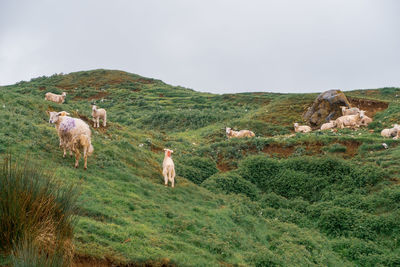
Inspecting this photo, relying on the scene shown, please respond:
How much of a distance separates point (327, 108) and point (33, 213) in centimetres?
3494

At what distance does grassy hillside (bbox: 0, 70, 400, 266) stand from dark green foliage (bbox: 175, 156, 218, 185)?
80 mm

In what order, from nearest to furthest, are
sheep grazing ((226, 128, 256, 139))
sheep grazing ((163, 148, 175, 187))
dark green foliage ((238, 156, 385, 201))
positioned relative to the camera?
sheep grazing ((163, 148, 175, 187)), dark green foliage ((238, 156, 385, 201)), sheep grazing ((226, 128, 256, 139))

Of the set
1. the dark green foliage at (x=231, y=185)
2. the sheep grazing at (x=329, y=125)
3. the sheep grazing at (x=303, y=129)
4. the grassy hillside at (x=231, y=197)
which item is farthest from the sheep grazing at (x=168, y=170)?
the sheep grazing at (x=329, y=125)

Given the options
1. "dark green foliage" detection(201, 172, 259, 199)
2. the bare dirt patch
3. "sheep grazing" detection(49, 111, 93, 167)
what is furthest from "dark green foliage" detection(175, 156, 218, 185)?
the bare dirt patch

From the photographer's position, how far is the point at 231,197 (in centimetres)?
1938

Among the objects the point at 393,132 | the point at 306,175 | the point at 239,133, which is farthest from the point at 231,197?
the point at 393,132

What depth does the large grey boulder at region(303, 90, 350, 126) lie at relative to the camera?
37.2 m

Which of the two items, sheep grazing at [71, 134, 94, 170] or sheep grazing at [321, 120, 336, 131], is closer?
sheep grazing at [71, 134, 94, 170]

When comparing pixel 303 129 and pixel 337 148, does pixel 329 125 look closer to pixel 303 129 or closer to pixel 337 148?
pixel 303 129

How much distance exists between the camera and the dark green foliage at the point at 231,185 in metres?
20.8

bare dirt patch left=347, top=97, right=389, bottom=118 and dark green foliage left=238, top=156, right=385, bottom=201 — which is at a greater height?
bare dirt patch left=347, top=97, right=389, bottom=118

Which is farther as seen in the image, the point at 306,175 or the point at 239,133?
the point at 239,133

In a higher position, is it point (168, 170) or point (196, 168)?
point (168, 170)

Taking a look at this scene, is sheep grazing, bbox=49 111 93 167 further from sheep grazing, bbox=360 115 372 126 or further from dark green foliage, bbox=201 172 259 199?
sheep grazing, bbox=360 115 372 126
